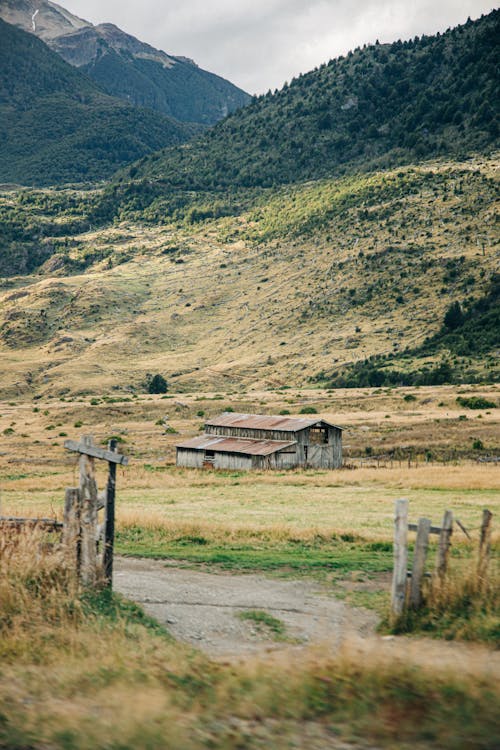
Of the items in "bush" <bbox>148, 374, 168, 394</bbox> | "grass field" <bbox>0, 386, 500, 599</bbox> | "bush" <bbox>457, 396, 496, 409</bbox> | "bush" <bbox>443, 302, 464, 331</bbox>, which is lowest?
"grass field" <bbox>0, 386, 500, 599</bbox>

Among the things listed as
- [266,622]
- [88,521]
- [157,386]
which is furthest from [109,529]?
[157,386]

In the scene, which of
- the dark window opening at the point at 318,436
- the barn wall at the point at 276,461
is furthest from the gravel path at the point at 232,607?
the dark window opening at the point at 318,436

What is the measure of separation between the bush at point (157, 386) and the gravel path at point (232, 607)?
3499 inches

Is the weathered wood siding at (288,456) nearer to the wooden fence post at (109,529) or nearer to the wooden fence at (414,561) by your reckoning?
the wooden fence post at (109,529)

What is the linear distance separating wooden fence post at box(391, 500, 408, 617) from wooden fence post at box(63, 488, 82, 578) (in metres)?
4.81

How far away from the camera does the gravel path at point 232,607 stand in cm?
976

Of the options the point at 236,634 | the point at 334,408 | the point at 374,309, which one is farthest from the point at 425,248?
the point at 236,634

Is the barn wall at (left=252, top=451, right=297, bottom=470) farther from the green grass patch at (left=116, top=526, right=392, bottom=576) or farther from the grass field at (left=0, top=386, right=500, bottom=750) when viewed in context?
the green grass patch at (left=116, top=526, right=392, bottom=576)

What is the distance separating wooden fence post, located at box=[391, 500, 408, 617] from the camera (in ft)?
32.7

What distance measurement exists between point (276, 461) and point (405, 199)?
10491 cm

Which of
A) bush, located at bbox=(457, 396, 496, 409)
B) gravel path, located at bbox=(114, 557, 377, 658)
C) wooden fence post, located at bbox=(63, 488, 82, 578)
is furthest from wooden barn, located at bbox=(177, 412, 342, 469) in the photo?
wooden fence post, located at bbox=(63, 488, 82, 578)

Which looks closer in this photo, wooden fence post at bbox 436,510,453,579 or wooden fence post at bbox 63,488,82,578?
wooden fence post at bbox 436,510,453,579

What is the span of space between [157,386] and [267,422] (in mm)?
54029

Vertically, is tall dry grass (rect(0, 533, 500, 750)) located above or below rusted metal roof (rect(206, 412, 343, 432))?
below
